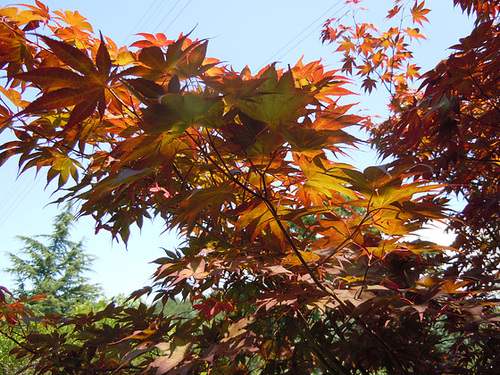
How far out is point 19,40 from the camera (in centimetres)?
107

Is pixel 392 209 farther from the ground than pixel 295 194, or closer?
closer

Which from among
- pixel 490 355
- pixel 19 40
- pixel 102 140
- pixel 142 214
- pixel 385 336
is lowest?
pixel 490 355

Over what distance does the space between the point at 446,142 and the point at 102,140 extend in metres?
1.63

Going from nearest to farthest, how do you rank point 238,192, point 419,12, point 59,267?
point 238,192 → point 419,12 → point 59,267

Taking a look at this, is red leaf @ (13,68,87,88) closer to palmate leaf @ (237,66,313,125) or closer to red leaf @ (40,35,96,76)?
red leaf @ (40,35,96,76)

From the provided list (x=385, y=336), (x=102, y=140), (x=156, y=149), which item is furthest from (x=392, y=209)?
(x=102, y=140)

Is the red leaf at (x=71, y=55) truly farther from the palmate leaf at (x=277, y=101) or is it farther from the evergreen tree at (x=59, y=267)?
the evergreen tree at (x=59, y=267)

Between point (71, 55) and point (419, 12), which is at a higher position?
point (419, 12)

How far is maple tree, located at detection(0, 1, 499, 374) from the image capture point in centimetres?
70

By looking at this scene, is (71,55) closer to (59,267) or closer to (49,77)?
(49,77)

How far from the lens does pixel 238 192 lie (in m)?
1.21

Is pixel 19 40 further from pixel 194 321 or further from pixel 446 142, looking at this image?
pixel 446 142

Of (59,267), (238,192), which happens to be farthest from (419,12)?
(59,267)

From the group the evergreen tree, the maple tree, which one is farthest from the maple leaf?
the evergreen tree
